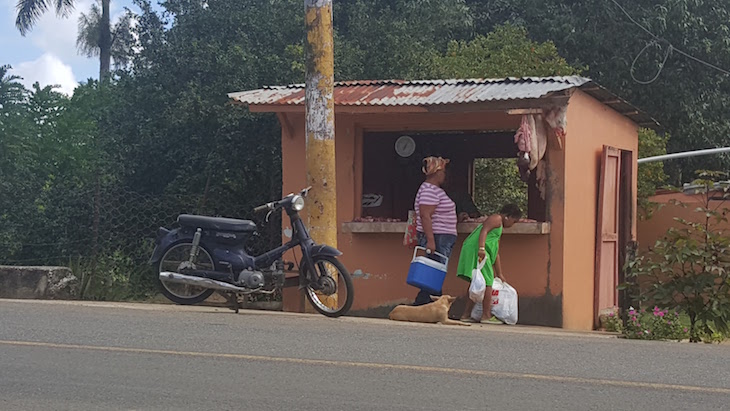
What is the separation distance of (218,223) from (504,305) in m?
3.42

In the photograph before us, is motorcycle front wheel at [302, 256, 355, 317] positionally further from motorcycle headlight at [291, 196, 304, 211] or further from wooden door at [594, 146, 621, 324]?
wooden door at [594, 146, 621, 324]

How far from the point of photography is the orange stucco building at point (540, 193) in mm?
11656

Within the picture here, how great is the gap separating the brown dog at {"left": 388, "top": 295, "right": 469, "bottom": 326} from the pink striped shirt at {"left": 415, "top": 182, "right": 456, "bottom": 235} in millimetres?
824

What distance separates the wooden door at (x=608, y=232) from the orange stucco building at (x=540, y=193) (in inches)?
0.6

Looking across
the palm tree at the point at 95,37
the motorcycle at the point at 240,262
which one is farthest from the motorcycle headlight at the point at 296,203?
the palm tree at the point at 95,37

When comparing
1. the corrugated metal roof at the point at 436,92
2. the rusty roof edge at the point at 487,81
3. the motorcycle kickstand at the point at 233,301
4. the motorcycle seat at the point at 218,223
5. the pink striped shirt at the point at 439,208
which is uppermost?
the rusty roof edge at the point at 487,81

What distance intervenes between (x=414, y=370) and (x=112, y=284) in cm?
770

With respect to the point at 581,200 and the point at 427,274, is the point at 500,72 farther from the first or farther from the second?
the point at 427,274

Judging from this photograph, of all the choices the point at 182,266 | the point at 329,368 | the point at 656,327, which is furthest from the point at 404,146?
the point at 329,368

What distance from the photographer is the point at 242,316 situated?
33.7 ft

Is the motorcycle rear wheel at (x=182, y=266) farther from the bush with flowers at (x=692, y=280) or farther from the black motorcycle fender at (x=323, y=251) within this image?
the bush with flowers at (x=692, y=280)

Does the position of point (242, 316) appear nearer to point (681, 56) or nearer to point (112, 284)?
point (112, 284)

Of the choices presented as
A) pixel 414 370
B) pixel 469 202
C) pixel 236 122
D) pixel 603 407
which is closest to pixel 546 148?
pixel 469 202

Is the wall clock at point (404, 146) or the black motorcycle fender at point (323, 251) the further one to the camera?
the wall clock at point (404, 146)
